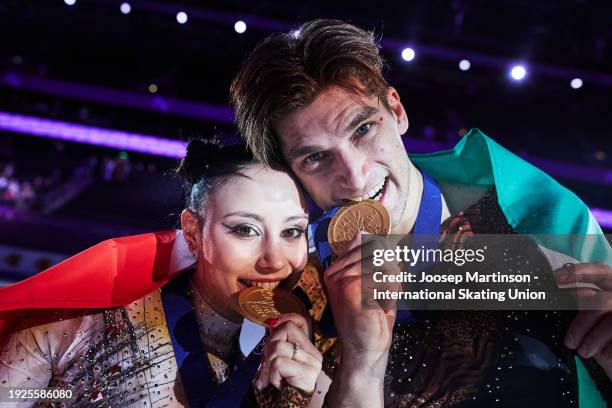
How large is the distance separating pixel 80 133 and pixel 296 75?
56.3 inches

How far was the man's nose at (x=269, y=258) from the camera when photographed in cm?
184

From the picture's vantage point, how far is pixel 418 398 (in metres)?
1.76

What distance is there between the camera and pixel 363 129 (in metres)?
1.87

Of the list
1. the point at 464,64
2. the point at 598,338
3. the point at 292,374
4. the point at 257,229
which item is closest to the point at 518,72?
the point at 464,64

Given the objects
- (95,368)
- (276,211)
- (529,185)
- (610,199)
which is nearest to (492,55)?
(610,199)

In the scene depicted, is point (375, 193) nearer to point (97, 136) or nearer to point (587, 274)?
point (587, 274)

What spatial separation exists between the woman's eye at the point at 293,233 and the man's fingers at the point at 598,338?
0.87 metres

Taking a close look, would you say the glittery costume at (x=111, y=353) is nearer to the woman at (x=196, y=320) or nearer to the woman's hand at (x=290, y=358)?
the woman at (x=196, y=320)

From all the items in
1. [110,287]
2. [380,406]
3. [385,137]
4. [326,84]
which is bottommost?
[380,406]

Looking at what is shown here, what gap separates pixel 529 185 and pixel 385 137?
0.49m

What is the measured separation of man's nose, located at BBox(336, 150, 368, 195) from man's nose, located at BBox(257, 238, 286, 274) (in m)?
0.28

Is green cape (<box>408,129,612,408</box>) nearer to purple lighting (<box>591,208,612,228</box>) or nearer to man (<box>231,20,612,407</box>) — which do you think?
man (<box>231,20,612,407</box>)

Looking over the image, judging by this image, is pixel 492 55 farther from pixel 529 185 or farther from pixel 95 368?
pixel 95 368

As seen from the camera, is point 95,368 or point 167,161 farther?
point 167,161
